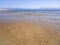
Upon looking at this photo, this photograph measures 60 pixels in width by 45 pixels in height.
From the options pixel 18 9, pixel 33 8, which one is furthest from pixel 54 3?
pixel 18 9

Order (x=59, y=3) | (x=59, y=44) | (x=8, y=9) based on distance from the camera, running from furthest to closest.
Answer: (x=8, y=9) < (x=59, y=3) < (x=59, y=44)

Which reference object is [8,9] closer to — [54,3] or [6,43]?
[54,3]

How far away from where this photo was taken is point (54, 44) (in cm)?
233

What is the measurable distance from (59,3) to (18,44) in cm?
1002

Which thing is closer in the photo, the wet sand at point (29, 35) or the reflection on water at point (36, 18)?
the wet sand at point (29, 35)

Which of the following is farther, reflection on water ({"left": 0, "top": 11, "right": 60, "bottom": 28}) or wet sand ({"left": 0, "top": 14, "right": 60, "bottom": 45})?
reflection on water ({"left": 0, "top": 11, "right": 60, "bottom": 28})

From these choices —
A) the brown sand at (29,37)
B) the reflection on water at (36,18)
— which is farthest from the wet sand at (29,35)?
the reflection on water at (36,18)

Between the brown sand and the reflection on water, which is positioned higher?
the brown sand

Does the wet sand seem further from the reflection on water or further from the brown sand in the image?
the reflection on water

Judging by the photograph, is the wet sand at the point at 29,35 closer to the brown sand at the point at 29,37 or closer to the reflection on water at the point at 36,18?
the brown sand at the point at 29,37

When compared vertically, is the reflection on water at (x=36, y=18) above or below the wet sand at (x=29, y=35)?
below

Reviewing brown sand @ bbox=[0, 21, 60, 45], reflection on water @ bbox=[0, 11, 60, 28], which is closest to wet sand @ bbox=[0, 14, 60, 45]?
brown sand @ bbox=[0, 21, 60, 45]

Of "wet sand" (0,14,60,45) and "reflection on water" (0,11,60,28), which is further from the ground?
"wet sand" (0,14,60,45)

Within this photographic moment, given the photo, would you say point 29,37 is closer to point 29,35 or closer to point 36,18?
point 29,35
